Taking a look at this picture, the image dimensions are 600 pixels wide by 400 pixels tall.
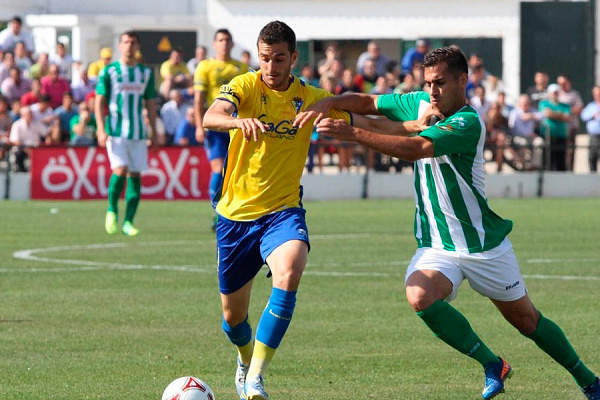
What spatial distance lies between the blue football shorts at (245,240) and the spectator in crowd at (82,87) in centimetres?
2079

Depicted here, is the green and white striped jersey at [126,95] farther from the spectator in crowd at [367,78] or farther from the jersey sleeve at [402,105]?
the spectator in crowd at [367,78]

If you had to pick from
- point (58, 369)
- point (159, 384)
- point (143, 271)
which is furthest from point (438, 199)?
point (143, 271)

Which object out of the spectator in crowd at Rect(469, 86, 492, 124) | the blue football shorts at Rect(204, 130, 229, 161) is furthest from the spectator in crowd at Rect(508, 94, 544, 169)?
the blue football shorts at Rect(204, 130, 229, 161)

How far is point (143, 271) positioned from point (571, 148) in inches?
589

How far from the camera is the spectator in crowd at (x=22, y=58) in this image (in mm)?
29141

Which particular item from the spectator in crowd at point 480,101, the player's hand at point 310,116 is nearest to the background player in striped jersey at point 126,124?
the player's hand at point 310,116

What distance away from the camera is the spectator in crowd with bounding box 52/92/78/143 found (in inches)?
1019

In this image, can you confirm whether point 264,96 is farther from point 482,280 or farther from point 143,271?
point 143,271

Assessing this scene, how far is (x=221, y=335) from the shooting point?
377 inches

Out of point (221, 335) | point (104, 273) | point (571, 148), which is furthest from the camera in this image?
point (571, 148)

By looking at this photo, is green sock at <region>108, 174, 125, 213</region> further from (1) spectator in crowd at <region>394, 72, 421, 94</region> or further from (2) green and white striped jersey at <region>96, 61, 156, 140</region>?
(1) spectator in crowd at <region>394, 72, 421, 94</region>

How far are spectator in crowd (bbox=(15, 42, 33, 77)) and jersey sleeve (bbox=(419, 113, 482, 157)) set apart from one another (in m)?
23.0

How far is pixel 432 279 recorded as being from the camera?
704cm

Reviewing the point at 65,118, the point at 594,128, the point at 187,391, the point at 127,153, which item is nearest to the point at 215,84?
the point at 127,153
